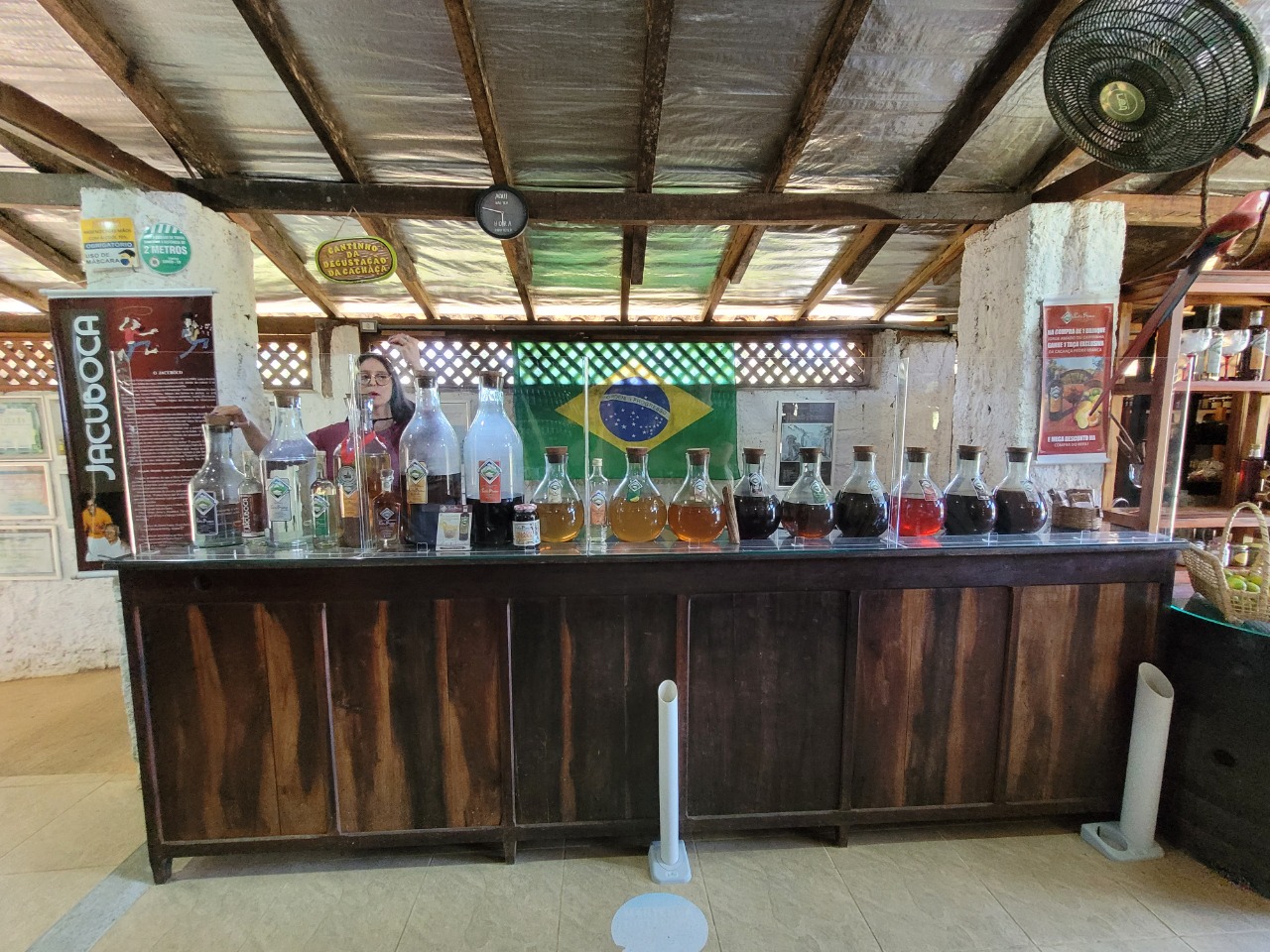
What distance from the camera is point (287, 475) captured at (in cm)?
164

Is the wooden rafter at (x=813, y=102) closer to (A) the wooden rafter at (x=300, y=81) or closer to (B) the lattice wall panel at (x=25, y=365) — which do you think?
(A) the wooden rafter at (x=300, y=81)

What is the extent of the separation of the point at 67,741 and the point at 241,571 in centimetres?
223

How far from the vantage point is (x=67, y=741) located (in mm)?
2670

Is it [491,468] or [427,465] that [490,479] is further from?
[427,465]

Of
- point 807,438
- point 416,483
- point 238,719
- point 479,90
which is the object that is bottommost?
point 238,719

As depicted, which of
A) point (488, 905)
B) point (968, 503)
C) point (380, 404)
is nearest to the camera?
point (488, 905)

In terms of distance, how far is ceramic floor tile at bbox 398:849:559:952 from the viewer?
1478 millimetres

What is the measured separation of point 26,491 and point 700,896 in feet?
15.6

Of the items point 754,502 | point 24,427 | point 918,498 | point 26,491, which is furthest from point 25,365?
point 918,498

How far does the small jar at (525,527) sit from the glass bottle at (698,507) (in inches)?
17.5

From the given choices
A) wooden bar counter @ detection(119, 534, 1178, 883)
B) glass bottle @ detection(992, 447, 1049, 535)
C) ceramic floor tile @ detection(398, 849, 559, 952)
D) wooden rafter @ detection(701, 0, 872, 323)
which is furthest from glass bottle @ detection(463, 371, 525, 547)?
wooden rafter @ detection(701, 0, 872, 323)

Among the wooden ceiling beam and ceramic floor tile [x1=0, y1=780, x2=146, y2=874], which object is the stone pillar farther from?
the wooden ceiling beam

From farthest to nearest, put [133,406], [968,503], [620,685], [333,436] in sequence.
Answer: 1. [133,406]
2. [333,436]
3. [968,503]
4. [620,685]

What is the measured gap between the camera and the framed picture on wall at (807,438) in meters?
1.98
